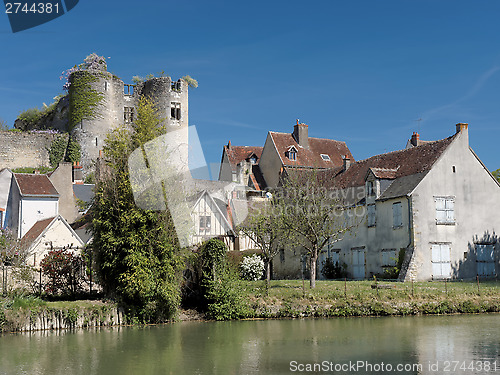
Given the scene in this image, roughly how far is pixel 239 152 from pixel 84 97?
48.0 feet

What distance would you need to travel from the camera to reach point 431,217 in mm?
24000

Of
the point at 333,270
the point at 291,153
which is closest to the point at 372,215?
the point at 333,270

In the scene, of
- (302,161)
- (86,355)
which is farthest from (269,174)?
(86,355)

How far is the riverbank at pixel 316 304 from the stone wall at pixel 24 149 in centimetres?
3581

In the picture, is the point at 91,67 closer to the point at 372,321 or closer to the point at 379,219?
the point at 379,219

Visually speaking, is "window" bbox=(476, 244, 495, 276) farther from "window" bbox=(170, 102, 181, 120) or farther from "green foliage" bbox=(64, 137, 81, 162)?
"green foliage" bbox=(64, 137, 81, 162)

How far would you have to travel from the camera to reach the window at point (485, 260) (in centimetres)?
2464

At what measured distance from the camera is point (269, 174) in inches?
1670

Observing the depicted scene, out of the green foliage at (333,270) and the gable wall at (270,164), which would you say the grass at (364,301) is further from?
the gable wall at (270,164)

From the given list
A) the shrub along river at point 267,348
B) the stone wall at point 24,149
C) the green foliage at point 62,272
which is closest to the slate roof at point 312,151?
the stone wall at point 24,149

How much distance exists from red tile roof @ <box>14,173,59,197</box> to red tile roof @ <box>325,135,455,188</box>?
1491cm

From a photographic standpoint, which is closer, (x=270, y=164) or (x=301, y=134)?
(x=270, y=164)

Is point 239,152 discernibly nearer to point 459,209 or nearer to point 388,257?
point 388,257

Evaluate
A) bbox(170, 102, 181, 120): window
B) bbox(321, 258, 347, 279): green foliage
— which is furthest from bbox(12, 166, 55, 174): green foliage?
bbox(321, 258, 347, 279): green foliage
